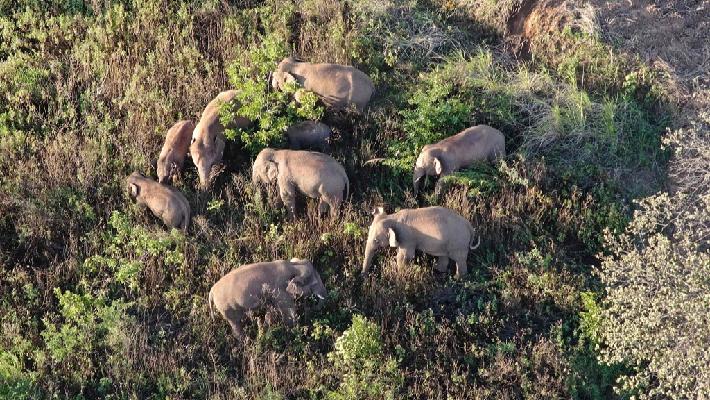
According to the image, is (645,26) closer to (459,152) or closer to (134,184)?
(459,152)

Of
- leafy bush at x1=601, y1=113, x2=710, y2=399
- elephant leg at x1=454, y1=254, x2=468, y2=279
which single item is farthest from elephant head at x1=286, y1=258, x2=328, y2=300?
leafy bush at x1=601, y1=113, x2=710, y2=399

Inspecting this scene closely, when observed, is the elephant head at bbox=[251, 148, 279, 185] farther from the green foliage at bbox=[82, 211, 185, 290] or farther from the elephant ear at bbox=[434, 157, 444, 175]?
the elephant ear at bbox=[434, 157, 444, 175]

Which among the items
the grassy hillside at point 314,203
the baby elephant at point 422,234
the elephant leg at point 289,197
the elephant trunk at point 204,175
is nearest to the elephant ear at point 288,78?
the grassy hillside at point 314,203

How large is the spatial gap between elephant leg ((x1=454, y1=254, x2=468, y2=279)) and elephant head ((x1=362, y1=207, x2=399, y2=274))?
0.74 meters

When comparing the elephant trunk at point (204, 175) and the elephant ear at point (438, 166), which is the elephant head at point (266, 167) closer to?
the elephant trunk at point (204, 175)

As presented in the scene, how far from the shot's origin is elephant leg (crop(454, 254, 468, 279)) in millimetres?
11780

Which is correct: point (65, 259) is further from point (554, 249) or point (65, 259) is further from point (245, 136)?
point (554, 249)

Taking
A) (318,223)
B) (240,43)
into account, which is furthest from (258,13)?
(318,223)

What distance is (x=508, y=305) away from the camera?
1164cm

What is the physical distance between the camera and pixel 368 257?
1178 cm

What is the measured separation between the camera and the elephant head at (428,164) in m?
12.5

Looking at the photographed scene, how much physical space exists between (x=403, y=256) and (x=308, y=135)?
2.33 metres

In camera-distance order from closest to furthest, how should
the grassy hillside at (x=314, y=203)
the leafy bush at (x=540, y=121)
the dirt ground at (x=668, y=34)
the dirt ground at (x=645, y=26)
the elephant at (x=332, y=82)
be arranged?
the grassy hillside at (x=314, y=203)
the leafy bush at (x=540, y=121)
the elephant at (x=332, y=82)
the dirt ground at (x=668, y=34)
the dirt ground at (x=645, y=26)

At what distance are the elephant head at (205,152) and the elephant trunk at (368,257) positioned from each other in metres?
2.33
